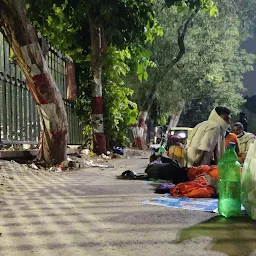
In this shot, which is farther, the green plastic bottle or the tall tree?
the tall tree

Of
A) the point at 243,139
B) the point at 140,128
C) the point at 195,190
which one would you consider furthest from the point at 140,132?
the point at 195,190

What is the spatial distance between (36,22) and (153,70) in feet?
30.0

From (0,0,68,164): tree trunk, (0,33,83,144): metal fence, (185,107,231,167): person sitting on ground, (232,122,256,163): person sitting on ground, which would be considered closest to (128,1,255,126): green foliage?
(232,122,256,163): person sitting on ground

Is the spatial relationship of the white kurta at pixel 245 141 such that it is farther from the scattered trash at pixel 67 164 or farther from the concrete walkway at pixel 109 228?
the concrete walkway at pixel 109 228

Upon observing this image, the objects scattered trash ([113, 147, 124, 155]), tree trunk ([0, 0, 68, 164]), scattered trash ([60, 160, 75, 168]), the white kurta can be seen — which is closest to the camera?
tree trunk ([0, 0, 68, 164])

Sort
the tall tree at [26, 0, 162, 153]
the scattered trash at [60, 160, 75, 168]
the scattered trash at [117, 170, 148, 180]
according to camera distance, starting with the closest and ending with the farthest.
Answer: the scattered trash at [117, 170, 148, 180]
the scattered trash at [60, 160, 75, 168]
the tall tree at [26, 0, 162, 153]

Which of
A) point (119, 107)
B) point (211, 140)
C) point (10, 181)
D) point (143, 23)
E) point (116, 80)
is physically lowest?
point (10, 181)

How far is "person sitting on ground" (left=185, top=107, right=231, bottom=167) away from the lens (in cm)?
587

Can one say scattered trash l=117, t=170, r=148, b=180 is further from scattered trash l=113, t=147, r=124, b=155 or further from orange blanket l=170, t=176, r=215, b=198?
scattered trash l=113, t=147, r=124, b=155

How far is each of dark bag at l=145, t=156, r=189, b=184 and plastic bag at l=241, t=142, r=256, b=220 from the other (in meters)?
1.86

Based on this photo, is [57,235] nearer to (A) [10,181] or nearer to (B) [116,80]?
(A) [10,181]

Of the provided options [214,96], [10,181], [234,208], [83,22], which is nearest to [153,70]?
[83,22]

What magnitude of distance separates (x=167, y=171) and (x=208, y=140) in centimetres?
77

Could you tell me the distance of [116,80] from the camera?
1294cm
